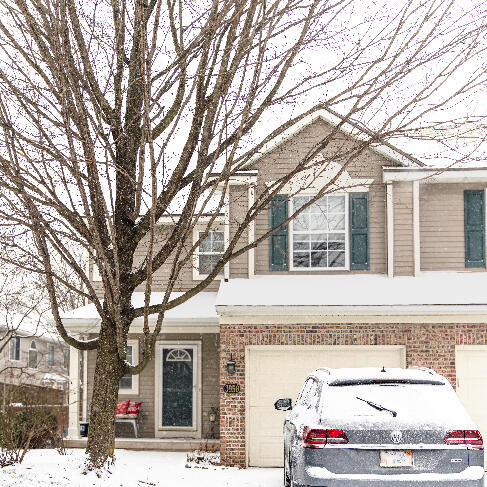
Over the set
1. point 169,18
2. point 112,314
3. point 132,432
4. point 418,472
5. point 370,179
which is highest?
point 169,18

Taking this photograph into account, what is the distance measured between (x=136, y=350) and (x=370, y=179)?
23.6ft

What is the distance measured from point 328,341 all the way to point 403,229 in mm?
2987

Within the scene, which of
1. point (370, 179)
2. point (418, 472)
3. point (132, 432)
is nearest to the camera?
point (418, 472)

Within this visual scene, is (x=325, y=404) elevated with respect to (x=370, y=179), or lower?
lower

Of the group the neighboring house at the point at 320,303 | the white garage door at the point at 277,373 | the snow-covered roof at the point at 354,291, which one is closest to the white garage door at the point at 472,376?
the neighboring house at the point at 320,303

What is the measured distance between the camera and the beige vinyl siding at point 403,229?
15875 mm

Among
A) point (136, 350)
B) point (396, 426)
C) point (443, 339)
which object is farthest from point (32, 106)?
point (136, 350)

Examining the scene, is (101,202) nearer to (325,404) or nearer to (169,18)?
(169,18)

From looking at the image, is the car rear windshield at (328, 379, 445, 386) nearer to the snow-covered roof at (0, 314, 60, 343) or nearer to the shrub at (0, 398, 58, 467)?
the shrub at (0, 398, 58, 467)

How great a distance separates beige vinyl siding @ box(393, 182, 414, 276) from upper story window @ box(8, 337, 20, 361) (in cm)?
2561

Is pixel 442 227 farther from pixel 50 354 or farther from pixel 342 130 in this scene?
pixel 50 354

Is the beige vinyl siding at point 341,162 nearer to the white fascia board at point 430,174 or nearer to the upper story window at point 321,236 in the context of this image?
the upper story window at point 321,236

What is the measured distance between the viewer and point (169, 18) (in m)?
10.9

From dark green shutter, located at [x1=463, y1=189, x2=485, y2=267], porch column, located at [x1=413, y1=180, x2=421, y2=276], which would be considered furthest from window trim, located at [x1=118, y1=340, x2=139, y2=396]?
dark green shutter, located at [x1=463, y1=189, x2=485, y2=267]
